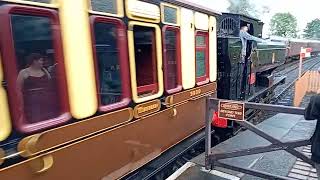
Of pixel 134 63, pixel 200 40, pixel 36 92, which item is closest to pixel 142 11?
pixel 134 63

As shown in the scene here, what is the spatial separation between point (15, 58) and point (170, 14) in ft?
8.06

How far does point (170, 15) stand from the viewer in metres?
4.33

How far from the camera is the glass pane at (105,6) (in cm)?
305

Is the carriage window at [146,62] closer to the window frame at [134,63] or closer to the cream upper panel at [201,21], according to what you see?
the window frame at [134,63]

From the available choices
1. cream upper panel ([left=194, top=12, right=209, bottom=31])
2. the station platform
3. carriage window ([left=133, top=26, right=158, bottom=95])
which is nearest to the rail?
the station platform

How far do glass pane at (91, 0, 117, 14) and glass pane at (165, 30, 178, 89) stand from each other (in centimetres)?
113

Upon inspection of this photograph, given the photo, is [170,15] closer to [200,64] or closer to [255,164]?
[200,64]

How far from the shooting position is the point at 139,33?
12.4 feet

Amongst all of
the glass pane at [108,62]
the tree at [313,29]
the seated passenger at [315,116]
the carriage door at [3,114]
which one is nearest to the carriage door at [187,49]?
the glass pane at [108,62]

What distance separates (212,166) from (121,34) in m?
2.09

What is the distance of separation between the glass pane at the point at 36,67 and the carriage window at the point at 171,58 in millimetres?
1895

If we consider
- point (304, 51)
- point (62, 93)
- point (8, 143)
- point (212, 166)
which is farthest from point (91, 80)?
point (304, 51)

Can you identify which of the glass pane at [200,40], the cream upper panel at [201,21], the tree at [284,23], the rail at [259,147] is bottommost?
the rail at [259,147]

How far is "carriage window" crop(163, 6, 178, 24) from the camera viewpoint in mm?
4195
